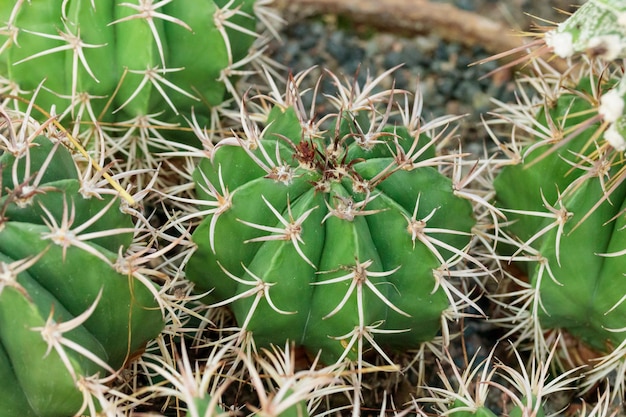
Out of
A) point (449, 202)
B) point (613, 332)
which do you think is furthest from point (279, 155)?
point (613, 332)

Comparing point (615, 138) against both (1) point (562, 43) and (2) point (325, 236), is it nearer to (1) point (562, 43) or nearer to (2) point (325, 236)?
(1) point (562, 43)

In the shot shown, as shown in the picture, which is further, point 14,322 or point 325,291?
point 325,291

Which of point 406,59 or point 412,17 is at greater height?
point 412,17

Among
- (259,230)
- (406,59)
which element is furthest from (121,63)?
(406,59)

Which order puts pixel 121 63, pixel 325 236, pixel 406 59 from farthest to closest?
pixel 406 59, pixel 121 63, pixel 325 236

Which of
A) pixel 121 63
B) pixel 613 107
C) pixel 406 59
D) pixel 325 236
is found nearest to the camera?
pixel 613 107

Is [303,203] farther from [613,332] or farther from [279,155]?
[613,332]

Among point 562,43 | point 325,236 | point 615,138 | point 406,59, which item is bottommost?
point 406,59
